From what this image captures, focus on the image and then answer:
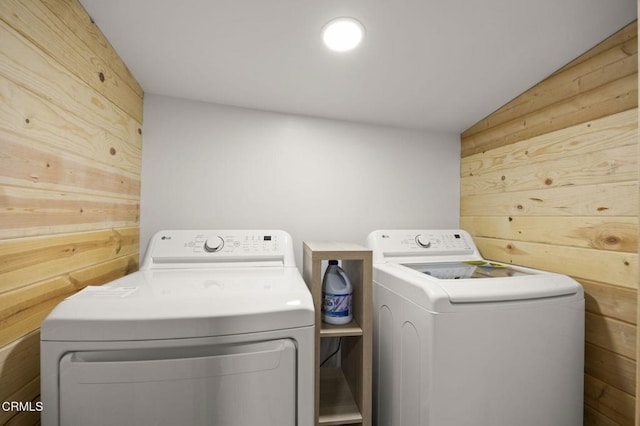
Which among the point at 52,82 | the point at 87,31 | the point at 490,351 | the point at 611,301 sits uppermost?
the point at 87,31

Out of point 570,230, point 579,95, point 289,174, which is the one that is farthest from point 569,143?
point 289,174

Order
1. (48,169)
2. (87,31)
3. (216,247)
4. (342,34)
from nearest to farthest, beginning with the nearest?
(48,169), (87,31), (342,34), (216,247)

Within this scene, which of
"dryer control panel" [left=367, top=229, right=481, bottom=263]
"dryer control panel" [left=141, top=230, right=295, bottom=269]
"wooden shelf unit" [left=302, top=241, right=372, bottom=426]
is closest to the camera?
"wooden shelf unit" [left=302, top=241, right=372, bottom=426]

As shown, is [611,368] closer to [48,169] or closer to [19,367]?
[19,367]

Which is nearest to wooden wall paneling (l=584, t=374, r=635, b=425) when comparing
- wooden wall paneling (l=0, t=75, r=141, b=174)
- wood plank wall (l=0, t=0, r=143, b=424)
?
wood plank wall (l=0, t=0, r=143, b=424)

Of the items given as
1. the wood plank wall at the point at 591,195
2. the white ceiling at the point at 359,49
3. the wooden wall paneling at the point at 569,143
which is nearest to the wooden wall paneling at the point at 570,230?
the wood plank wall at the point at 591,195

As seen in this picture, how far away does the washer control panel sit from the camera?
1341 mm

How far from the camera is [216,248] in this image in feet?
4.50

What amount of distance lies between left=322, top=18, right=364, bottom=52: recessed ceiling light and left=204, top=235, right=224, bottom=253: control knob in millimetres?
1003

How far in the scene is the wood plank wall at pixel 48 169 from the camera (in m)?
0.75

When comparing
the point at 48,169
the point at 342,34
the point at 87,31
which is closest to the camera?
the point at 48,169

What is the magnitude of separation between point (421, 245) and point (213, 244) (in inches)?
43.7

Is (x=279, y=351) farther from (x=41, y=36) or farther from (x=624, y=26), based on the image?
(x=624, y=26)

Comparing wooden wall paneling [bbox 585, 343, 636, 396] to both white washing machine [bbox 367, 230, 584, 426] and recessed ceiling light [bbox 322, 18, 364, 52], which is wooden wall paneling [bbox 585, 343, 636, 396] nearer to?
white washing machine [bbox 367, 230, 584, 426]
